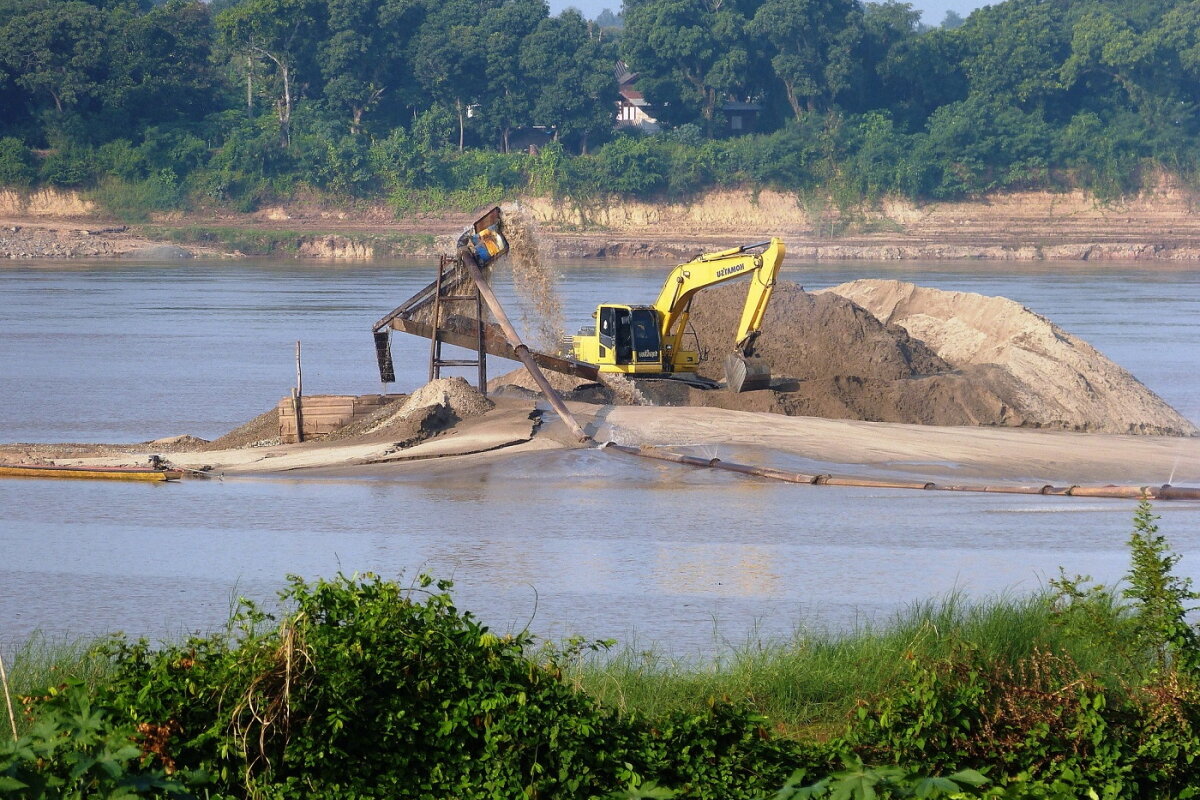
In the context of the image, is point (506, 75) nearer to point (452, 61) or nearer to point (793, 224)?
point (452, 61)

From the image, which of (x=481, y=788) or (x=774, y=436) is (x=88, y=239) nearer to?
(x=774, y=436)

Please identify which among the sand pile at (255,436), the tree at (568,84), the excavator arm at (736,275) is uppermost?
the tree at (568,84)

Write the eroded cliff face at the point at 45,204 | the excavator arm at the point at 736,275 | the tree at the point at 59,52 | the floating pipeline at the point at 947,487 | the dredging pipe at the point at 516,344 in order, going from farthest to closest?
the eroded cliff face at the point at 45,204 < the tree at the point at 59,52 < the excavator arm at the point at 736,275 < the dredging pipe at the point at 516,344 < the floating pipeline at the point at 947,487

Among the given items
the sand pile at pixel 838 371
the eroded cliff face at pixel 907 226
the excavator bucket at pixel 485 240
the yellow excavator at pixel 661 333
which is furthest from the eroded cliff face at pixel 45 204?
the excavator bucket at pixel 485 240

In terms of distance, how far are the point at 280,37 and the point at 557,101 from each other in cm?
1498

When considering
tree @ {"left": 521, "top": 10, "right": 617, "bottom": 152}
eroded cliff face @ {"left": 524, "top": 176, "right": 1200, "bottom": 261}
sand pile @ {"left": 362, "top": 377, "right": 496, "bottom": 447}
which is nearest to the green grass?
eroded cliff face @ {"left": 524, "top": 176, "right": 1200, "bottom": 261}

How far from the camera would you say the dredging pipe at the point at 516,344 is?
75.6 ft

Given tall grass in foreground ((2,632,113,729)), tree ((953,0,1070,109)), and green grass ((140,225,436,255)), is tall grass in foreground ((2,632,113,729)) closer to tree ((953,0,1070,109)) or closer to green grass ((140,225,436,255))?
green grass ((140,225,436,255))

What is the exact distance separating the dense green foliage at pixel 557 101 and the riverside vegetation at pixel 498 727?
75989 mm

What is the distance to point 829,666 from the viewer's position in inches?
383

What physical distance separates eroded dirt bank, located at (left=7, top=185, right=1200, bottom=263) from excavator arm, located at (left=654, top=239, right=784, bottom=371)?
51137mm

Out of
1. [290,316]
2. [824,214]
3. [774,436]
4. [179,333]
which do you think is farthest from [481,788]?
[824,214]

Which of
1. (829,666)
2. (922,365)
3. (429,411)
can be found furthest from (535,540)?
(922,365)

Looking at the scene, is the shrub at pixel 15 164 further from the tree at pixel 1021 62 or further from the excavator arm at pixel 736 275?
the excavator arm at pixel 736 275
